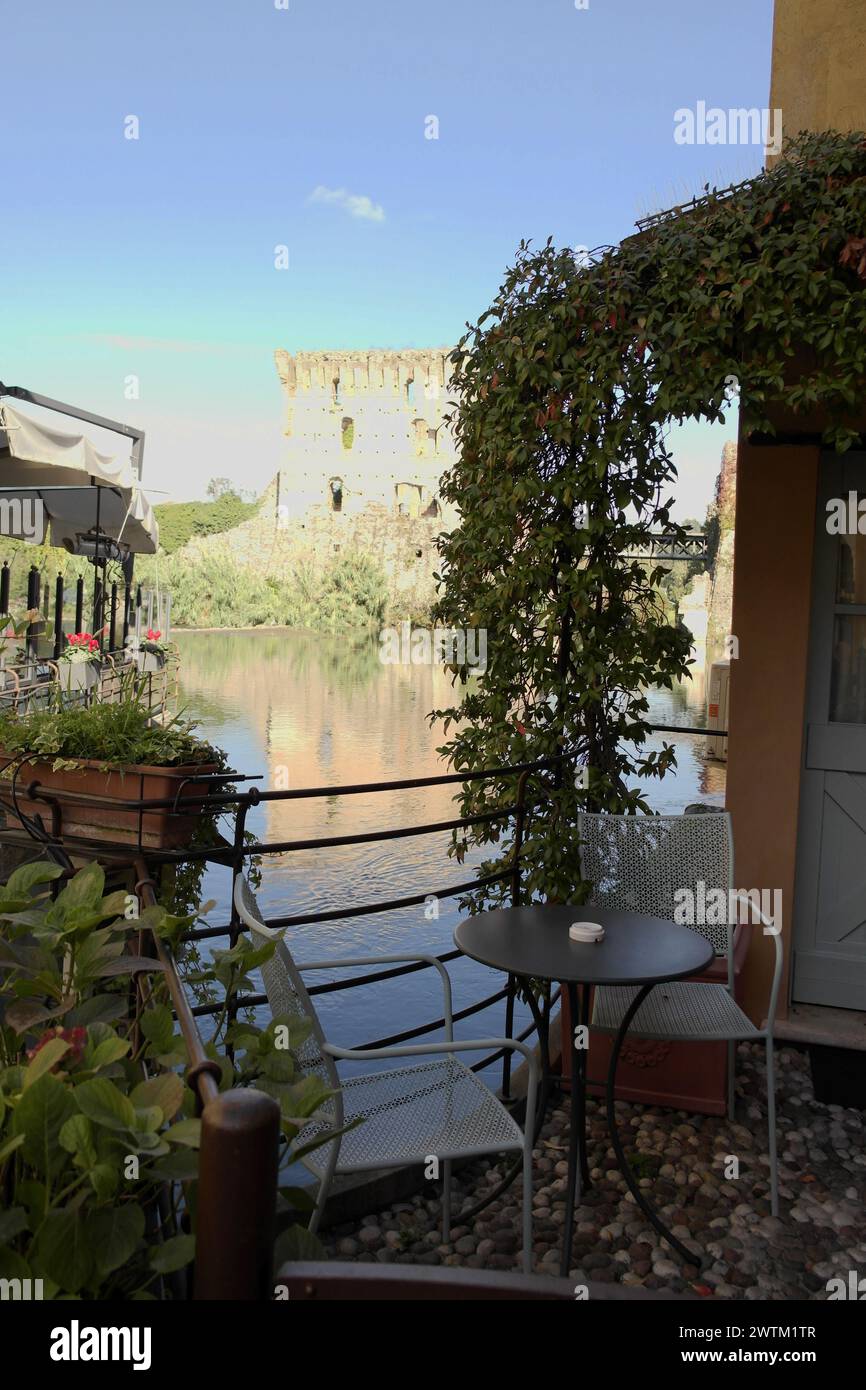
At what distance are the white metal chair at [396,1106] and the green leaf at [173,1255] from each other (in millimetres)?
749

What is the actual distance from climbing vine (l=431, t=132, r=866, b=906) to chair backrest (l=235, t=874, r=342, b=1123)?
1633mm

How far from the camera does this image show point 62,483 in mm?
7969

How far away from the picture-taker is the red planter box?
3.06 m

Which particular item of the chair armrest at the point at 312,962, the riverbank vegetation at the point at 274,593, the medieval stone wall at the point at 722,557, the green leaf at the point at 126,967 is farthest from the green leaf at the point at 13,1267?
the riverbank vegetation at the point at 274,593

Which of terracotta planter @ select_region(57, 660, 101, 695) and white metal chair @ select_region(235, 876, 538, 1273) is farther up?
terracotta planter @ select_region(57, 660, 101, 695)

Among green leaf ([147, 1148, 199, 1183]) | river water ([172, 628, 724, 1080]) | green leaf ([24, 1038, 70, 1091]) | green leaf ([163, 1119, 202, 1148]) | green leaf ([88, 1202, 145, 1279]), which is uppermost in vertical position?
green leaf ([24, 1038, 70, 1091])

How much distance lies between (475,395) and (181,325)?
64.5 feet

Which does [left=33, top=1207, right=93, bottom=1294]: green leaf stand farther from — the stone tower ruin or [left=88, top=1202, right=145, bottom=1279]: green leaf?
the stone tower ruin

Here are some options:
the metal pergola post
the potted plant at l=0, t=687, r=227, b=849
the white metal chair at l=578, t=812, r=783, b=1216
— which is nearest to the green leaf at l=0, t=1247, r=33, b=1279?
the potted plant at l=0, t=687, r=227, b=849

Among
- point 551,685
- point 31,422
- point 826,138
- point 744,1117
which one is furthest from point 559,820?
point 31,422

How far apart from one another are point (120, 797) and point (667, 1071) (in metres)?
1.86

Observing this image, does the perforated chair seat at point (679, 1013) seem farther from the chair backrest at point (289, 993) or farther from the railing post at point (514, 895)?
the chair backrest at point (289, 993)

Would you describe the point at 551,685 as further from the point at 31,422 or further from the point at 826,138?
the point at 31,422
